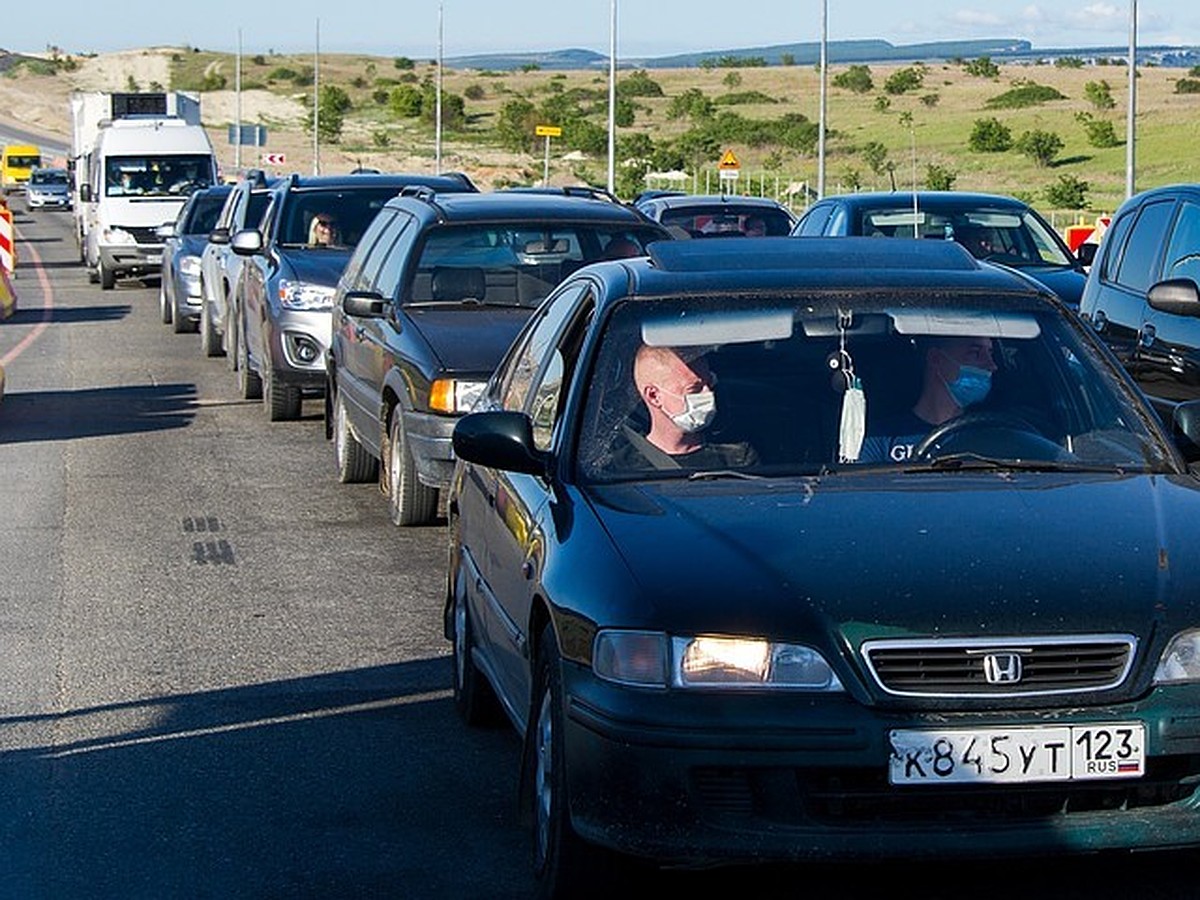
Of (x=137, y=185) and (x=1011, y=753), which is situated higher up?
(x=137, y=185)

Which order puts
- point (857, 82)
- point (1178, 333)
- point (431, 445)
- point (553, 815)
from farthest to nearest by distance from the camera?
point (857, 82) → point (431, 445) → point (1178, 333) → point (553, 815)

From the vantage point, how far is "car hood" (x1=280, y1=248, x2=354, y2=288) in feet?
54.4

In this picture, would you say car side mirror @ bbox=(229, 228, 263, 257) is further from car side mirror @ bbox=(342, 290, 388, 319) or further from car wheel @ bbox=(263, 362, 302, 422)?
car side mirror @ bbox=(342, 290, 388, 319)

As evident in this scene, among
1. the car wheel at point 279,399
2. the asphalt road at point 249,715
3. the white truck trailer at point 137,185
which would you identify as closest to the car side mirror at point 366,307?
the asphalt road at point 249,715

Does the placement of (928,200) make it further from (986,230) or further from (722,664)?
(722,664)

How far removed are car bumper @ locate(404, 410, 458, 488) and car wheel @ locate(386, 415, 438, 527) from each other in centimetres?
14

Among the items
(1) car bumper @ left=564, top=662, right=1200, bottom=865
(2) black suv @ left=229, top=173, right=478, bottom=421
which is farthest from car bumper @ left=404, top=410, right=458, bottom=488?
(1) car bumper @ left=564, top=662, right=1200, bottom=865

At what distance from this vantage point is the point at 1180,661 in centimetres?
527

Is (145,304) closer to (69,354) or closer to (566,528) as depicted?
(69,354)

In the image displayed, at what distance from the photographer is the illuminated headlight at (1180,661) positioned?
5.25 metres

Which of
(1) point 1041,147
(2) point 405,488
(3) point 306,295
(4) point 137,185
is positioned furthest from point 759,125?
(2) point 405,488

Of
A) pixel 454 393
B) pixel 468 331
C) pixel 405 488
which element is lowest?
pixel 405 488

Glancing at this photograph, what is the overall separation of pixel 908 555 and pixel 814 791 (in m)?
0.63

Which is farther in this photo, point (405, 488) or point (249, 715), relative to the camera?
point (405, 488)
